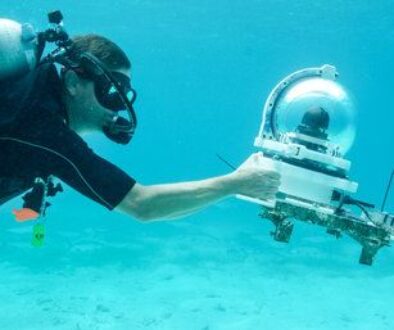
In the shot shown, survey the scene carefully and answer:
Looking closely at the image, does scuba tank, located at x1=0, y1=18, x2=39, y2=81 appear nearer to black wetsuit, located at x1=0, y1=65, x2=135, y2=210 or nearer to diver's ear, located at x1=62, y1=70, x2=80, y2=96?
black wetsuit, located at x1=0, y1=65, x2=135, y2=210

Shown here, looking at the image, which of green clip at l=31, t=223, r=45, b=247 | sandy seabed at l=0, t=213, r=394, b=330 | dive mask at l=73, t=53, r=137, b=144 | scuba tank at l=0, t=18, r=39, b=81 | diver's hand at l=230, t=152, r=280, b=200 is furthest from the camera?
sandy seabed at l=0, t=213, r=394, b=330

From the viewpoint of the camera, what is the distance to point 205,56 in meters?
55.4

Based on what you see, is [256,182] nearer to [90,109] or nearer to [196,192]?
[196,192]

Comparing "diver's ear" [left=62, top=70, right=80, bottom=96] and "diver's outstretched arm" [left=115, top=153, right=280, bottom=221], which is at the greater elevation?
"diver's ear" [left=62, top=70, right=80, bottom=96]

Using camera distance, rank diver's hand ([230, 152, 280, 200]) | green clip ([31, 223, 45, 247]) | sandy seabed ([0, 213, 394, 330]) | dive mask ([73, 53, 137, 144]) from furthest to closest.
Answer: sandy seabed ([0, 213, 394, 330]) < green clip ([31, 223, 45, 247]) < diver's hand ([230, 152, 280, 200]) < dive mask ([73, 53, 137, 144])

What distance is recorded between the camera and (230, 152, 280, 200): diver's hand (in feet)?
11.1

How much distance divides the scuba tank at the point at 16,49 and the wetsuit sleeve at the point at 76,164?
0.34 meters

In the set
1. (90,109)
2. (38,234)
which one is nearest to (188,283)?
(38,234)

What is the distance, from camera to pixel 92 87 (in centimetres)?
334

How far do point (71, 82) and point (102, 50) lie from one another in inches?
11.3

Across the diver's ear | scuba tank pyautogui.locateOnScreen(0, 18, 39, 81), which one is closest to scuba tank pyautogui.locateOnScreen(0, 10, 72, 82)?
scuba tank pyautogui.locateOnScreen(0, 18, 39, 81)

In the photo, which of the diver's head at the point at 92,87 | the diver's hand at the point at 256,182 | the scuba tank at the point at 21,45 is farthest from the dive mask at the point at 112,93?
the diver's hand at the point at 256,182

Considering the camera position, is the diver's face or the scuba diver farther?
the diver's face

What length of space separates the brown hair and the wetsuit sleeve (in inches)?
22.5
